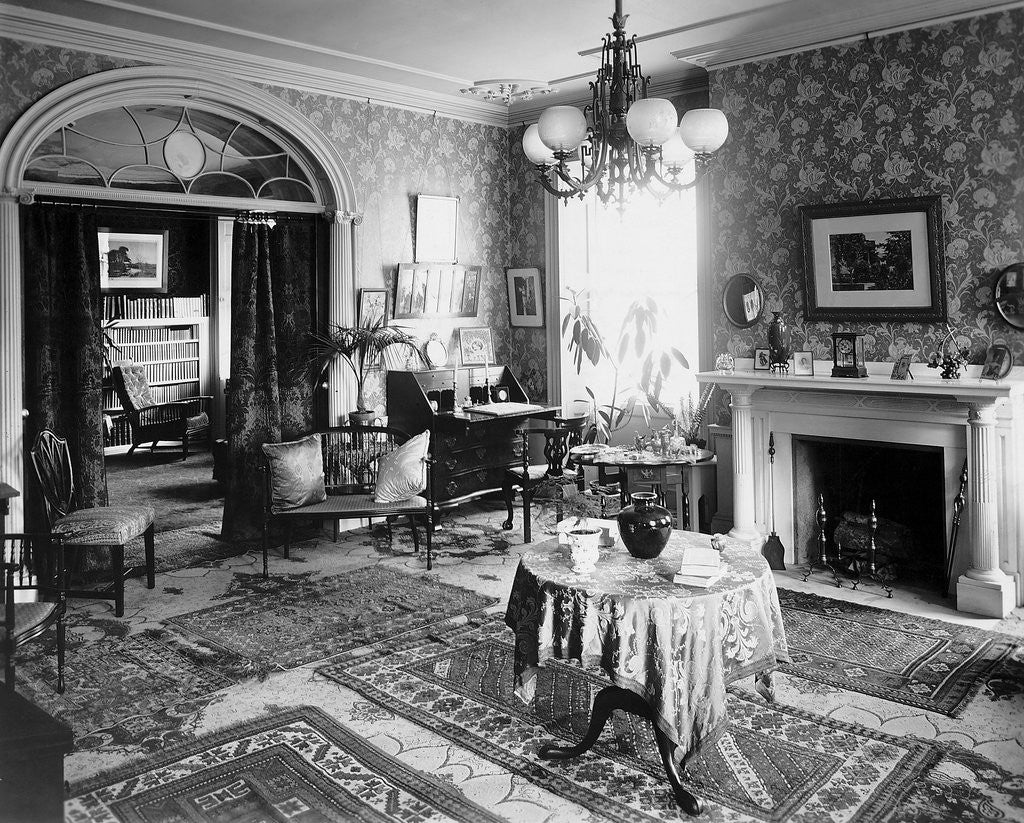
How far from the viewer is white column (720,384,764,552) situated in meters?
5.87

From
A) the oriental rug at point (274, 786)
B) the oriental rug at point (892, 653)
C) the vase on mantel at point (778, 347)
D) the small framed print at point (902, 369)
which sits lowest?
the oriental rug at point (274, 786)

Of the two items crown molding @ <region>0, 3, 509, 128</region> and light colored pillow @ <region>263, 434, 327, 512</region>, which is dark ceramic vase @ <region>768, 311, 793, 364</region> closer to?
light colored pillow @ <region>263, 434, 327, 512</region>

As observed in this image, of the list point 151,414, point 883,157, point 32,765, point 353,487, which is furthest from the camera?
point 151,414

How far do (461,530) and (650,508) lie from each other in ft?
11.8

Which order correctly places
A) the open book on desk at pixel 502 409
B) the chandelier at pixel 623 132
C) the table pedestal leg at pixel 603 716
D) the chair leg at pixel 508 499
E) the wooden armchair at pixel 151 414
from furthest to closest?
1. the wooden armchair at pixel 151 414
2. the open book on desk at pixel 502 409
3. the chair leg at pixel 508 499
4. the chandelier at pixel 623 132
5. the table pedestal leg at pixel 603 716

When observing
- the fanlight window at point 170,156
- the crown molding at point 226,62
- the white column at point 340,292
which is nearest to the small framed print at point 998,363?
the white column at point 340,292

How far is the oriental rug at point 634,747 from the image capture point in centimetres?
302

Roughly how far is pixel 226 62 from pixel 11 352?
2375 mm

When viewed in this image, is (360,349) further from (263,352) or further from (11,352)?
(11,352)

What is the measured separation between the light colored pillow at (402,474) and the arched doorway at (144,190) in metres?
1.04

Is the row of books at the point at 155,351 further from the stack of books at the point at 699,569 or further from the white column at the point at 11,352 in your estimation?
the stack of books at the point at 699,569

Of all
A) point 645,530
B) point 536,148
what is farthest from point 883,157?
point 645,530

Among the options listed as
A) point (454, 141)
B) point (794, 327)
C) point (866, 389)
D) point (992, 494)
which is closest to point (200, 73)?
point (454, 141)

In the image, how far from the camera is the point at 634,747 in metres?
3.40
